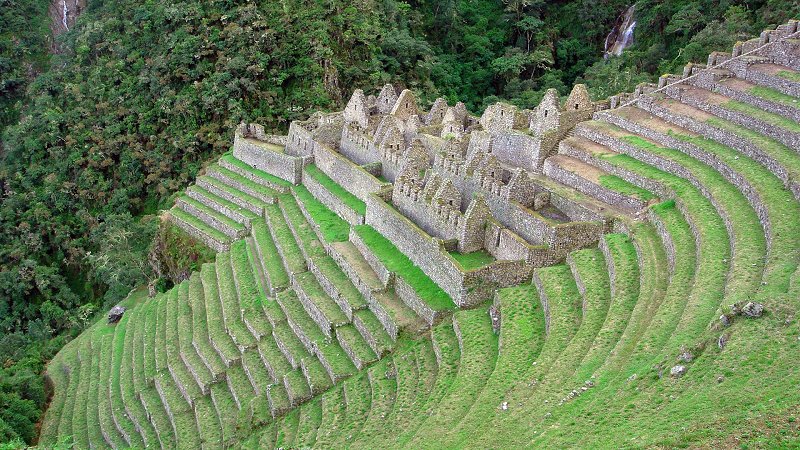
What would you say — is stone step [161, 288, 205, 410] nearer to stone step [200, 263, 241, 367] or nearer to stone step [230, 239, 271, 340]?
stone step [200, 263, 241, 367]

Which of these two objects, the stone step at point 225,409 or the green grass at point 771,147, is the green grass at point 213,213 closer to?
the stone step at point 225,409

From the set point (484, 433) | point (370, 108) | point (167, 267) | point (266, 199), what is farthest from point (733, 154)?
point (167, 267)

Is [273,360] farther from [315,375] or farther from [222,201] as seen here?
[222,201]

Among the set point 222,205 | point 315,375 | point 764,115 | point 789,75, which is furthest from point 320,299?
point 789,75

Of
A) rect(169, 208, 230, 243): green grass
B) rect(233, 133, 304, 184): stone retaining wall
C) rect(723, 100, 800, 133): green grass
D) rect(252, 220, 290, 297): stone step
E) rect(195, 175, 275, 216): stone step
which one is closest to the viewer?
rect(723, 100, 800, 133): green grass

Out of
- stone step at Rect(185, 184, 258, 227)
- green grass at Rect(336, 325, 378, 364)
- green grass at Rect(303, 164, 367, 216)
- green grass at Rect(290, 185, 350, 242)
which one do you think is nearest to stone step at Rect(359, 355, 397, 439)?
green grass at Rect(336, 325, 378, 364)
